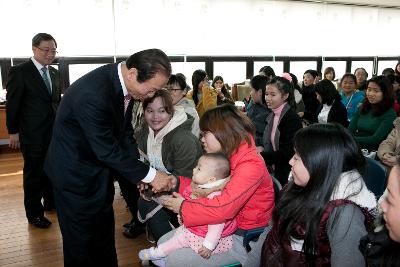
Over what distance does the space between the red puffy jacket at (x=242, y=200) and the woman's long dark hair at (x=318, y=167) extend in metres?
0.29

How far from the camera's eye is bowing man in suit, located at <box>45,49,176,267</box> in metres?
1.70

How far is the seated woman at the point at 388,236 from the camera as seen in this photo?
935 millimetres

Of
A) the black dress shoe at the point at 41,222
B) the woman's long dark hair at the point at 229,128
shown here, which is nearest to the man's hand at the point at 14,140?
the black dress shoe at the point at 41,222

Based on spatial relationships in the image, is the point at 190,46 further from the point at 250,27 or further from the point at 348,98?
the point at 348,98

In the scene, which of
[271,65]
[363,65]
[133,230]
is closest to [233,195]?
[133,230]

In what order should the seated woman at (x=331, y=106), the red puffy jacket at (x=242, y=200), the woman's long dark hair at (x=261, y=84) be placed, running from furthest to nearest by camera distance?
the seated woman at (x=331, y=106)
the woman's long dark hair at (x=261, y=84)
the red puffy jacket at (x=242, y=200)

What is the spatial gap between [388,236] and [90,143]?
1.36 meters

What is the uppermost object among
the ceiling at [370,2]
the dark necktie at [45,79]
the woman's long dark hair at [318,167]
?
the ceiling at [370,2]

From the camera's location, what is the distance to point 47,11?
574 centimetres

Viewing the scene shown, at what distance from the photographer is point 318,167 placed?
123 cm

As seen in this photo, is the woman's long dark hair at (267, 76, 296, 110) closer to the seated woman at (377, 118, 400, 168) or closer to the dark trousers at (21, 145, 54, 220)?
the seated woman at (377, 118, 400, 168)

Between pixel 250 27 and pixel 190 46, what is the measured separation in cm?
152

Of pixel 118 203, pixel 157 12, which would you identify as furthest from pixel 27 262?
pixel 157 12

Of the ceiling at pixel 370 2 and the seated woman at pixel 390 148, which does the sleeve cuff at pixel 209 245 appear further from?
the ceiling at pixel 370 2
